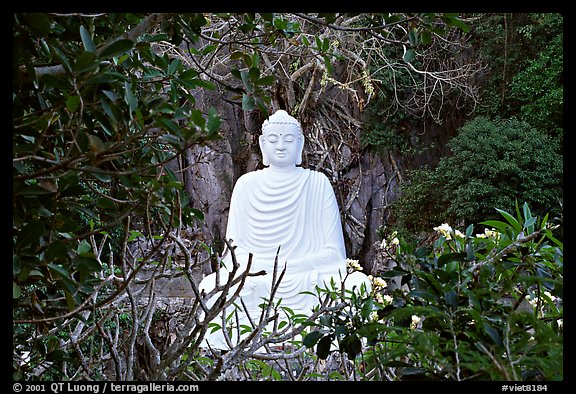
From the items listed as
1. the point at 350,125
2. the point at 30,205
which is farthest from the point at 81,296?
the point at 350,125

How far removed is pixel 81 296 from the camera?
4.46 feet

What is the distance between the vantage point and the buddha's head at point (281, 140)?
14.8ft

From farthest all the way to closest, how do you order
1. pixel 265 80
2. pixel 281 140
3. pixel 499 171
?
pixel 499 171
pixel 281 140
pixel 265 80

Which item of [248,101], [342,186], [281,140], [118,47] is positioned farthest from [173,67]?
[342,186]

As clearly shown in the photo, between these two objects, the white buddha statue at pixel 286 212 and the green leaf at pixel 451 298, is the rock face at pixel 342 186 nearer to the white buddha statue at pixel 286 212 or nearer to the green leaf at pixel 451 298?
the white buddha statue at pixel 286 212

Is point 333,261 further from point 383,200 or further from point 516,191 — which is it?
point 383,200

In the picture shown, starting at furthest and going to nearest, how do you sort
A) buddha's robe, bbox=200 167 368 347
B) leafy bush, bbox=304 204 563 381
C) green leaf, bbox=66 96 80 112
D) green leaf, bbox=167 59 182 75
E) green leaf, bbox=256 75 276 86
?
1. buddha's robe, bbox=200 167 368 347
2. green leaf, bbox=167 59 182 75
3. green leaf, bbox=256 75 276 86
4. green leaf, bbox=66 96 80 112
5. leafy bush, bbox=304 204 563 381

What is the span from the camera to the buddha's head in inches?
177

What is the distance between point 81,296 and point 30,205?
0.31m

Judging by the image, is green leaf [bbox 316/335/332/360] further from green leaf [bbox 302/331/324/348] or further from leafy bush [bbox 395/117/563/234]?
leafy bush [bbox 395/117/563/234]

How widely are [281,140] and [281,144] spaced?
0.03 metres

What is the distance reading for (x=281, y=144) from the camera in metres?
4.55

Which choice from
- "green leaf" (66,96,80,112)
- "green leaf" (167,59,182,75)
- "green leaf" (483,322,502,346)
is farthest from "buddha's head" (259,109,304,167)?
"green leaf" (483,322,502,346)

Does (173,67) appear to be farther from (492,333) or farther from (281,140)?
(281,140)
